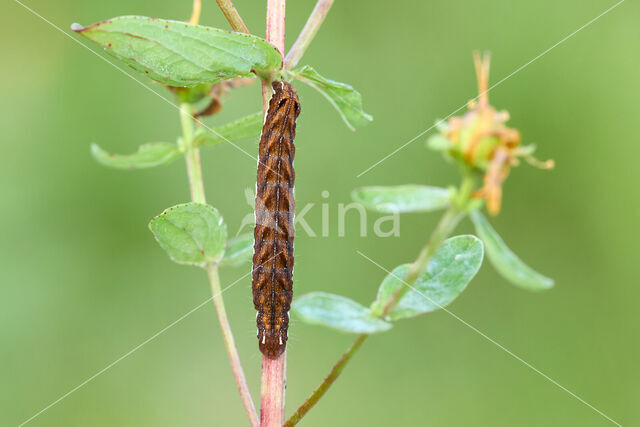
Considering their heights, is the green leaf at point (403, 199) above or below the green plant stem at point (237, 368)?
above

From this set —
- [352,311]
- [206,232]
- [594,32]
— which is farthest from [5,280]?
[594,32]

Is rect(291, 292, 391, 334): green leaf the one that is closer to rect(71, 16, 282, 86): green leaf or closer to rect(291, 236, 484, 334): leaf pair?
rect(291, 236, 484, 334): leaf pair

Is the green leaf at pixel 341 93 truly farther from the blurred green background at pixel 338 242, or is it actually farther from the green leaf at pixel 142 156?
the blurred green background at pixel 338 242

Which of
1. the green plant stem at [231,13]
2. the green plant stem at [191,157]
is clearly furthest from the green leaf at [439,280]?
the green plant stem at [231,13]

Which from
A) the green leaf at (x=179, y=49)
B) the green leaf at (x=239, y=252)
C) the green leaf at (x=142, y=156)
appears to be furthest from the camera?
the green leaf at (x=142, y=156)

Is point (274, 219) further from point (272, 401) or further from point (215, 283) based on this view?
point (272, 401)

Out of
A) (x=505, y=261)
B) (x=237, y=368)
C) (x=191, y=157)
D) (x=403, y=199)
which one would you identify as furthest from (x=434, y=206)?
(x=191, y=157)
